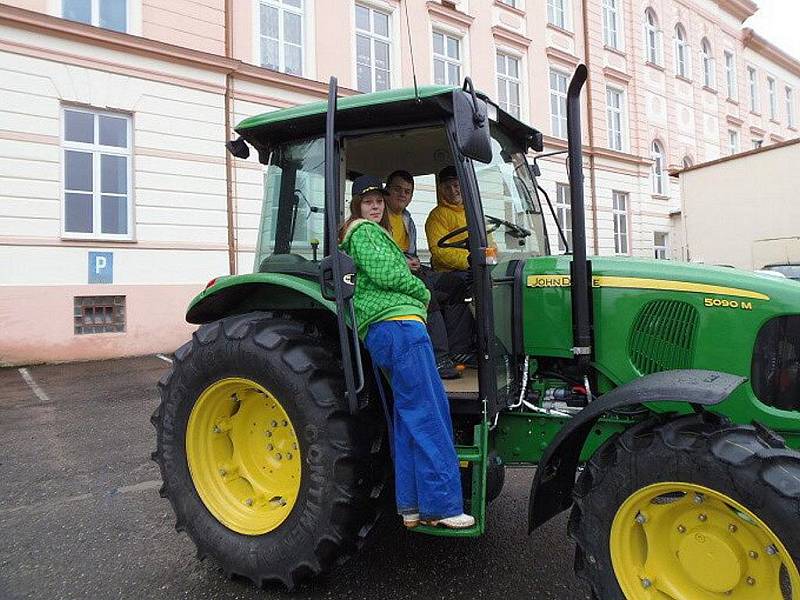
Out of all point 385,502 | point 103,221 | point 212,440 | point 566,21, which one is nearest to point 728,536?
point 385,502

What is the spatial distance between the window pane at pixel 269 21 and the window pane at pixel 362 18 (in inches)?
86.9

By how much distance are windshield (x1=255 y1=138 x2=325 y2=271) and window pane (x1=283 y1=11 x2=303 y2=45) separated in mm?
11329

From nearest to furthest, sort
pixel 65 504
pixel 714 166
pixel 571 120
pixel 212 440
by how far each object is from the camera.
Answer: pixel 571 120 < pixel 212 440 < pixel 65 504 < pixel 714 166

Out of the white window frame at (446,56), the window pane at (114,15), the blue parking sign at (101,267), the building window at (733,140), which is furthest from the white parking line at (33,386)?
the building window at (733,140)

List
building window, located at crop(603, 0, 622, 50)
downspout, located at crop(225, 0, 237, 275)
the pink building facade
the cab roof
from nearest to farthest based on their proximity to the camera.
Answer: the cab roof
the pink building facade
downspout, located at crop(225, 0, 237, 275)
building window, located at crop(603, 0, 622, 50)

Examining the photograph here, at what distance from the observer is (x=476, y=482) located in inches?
101

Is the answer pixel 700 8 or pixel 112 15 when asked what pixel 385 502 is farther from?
pixel 700 8

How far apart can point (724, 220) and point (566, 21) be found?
830cm

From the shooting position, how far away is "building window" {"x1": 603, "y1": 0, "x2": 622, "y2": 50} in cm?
2127

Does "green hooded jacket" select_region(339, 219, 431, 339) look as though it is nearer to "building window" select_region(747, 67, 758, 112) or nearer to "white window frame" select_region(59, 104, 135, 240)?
"white window frame" select_region(59, 104, 135, 240)

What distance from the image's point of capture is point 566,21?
65.2 feet

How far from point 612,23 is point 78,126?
18.7 metres

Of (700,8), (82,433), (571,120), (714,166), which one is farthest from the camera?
(700,8)

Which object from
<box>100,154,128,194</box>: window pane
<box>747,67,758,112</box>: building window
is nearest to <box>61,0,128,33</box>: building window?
<box>100,154,128,194</box>: window pane
